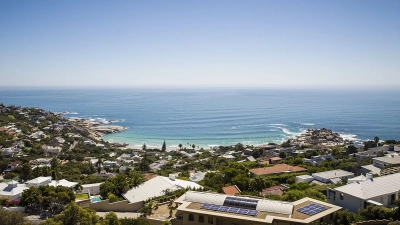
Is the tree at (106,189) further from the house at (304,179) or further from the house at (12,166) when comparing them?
the house at (12,166)

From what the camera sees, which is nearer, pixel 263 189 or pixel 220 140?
pixel 263 189

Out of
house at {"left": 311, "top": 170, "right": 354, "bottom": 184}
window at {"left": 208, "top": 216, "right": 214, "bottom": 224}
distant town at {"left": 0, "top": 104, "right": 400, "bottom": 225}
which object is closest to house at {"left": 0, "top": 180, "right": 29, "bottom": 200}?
distant town at {"left": 0, "top": 104, "right": 400, "bottom": 225}

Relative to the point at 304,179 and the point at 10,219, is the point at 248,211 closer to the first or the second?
the point at 10,219

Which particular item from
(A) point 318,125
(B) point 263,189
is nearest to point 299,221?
(B) point 263,189

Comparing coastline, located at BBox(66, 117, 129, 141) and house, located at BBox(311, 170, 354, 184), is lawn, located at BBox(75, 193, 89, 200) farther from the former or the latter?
coastline, located at BBox(66, 117, 129, 141)

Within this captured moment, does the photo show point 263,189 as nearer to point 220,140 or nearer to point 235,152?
point 235,152

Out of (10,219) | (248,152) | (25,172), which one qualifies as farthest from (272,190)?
(248,152)

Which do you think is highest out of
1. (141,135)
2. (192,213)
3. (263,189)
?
(192,213)
